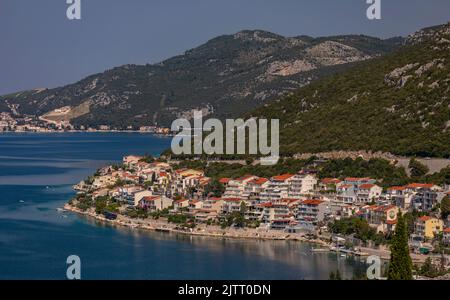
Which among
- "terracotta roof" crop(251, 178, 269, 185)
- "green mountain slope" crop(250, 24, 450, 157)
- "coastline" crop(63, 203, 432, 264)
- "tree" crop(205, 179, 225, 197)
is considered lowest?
"coastline" crop(63, 203, 432, 264)

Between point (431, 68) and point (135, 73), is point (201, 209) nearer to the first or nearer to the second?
point (431, 68)

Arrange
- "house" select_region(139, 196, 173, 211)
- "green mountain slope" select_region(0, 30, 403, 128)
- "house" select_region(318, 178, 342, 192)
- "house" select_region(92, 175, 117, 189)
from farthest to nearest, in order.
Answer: "green mountain slope" select_region(0, 30, 403, 128) < "house" select_region(92, 175, 117, 189) < "house" select_region(139, 196, 173, 211) < "house" select_region(318, 178, 342, 192)

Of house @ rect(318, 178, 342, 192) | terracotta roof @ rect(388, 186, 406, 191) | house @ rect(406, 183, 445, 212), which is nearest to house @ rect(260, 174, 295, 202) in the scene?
house @ rect(318, 178, 342, 192)

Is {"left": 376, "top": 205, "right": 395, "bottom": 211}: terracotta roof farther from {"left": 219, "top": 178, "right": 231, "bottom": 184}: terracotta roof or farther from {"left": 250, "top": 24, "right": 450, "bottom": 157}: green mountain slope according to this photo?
{"left": 219, "top": 178, "right": 231, "bottom": 184}: terracotta roof

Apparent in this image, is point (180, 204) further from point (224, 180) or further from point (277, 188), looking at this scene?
point (277, 188)

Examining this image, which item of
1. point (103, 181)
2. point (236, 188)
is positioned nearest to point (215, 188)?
point (236, 188)

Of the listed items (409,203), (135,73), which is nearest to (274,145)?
(409,203)
